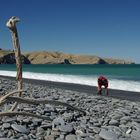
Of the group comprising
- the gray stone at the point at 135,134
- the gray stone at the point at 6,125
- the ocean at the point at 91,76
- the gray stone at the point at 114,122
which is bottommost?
the gray stone at the point at 135,134

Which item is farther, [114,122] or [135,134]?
[114,122]

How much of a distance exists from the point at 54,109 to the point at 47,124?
2401 mm

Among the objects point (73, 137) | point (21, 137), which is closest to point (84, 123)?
point (73, 137)

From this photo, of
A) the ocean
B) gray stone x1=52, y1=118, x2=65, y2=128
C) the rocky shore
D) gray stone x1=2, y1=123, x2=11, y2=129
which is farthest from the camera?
the ocean

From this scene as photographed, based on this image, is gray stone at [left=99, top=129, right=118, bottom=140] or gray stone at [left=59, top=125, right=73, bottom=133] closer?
gray stone at [left=99, top=129, right=118, bottom=140]

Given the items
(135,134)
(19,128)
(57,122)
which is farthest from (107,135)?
(19,128)

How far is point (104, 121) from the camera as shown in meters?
10.6

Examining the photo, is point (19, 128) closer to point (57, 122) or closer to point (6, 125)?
Result: point (6, 125)

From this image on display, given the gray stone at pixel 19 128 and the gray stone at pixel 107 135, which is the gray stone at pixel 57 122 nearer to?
the gray stone at pixel 19 128

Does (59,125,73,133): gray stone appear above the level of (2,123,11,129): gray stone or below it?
below

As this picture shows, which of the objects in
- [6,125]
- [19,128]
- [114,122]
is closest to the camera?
[19,128]

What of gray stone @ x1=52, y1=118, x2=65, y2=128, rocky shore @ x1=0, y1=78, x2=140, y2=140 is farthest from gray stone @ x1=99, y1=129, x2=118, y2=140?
gray stone @ x1=52, y1=118, x2=65, y2=128

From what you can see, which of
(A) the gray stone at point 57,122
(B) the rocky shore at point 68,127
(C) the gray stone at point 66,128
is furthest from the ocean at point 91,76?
(C) the gray stone at point 66,128

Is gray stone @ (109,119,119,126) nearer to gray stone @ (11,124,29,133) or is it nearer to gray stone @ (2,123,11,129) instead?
gray stone @ (11,124,29,133)
